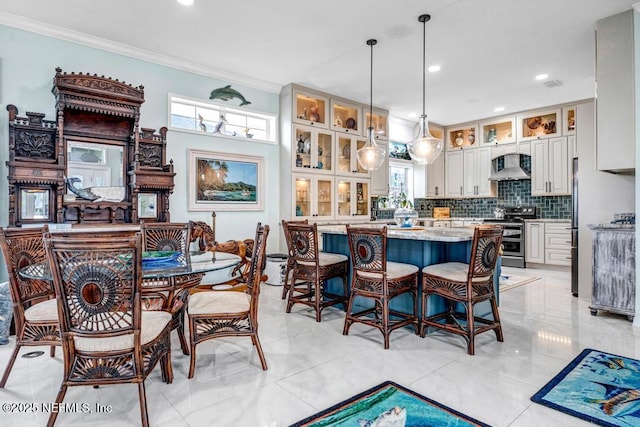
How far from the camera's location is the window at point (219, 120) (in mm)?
4781

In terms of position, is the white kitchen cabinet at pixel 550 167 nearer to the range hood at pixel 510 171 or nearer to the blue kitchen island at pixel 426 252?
the range hood at pixel 510 171

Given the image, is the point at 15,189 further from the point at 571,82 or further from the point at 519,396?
the point at 571,82

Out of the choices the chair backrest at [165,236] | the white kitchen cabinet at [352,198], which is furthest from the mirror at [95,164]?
the white kitchen cabinet at [352,198]

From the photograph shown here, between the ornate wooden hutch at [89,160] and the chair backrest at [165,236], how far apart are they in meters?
1.07

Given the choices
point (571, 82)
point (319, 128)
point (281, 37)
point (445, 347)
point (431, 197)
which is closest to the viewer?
point (445, 347)

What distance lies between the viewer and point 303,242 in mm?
3508

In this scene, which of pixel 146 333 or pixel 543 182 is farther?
pixel 543 182

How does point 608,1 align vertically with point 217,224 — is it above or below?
above

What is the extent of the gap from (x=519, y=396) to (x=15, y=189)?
4517mm

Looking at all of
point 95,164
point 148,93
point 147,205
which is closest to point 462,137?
point 148,93

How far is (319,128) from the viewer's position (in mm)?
5914

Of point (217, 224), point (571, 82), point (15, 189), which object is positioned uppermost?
point (571, 82)

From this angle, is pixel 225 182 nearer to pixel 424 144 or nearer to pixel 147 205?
pixel 147 205

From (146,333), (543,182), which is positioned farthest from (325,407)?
(543,182)
